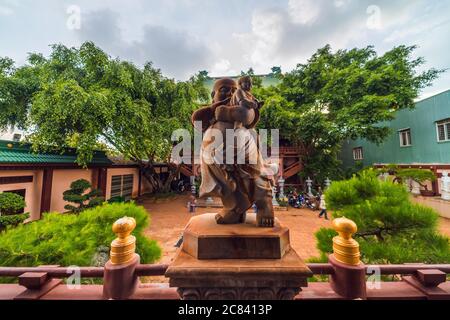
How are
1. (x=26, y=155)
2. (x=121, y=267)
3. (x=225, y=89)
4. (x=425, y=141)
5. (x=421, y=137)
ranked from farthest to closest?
(x=421, y=137) → (x=425, y=141) → (x=26, y=155) → (x=225, y=89) → (x=121, y=267)

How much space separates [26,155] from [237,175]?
7.90 meters

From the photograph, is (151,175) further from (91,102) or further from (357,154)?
(357,154)

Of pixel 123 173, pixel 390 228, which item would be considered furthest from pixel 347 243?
pixel 123 173

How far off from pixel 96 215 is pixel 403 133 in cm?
1394

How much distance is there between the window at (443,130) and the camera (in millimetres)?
7906

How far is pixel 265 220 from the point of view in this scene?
1474 mm

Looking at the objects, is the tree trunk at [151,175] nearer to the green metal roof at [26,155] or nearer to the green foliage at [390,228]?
the green metal roof at [26,155]

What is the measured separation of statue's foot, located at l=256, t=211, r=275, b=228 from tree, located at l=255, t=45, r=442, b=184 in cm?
988

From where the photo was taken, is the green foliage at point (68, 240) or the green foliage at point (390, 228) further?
the green foliage at point (68, 240)

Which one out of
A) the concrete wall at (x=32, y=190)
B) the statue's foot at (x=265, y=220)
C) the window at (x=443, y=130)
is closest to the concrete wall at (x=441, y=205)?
the window at (x=443, y=130)

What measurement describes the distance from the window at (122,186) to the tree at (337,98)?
8998 mm

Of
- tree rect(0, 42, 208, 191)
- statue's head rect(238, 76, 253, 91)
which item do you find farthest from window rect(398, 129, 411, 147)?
statue's head rect(238, 76, 253, 91)

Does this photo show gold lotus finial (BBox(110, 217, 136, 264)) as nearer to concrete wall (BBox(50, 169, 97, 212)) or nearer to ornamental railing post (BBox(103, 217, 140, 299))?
ornamental railing post (BBox(103, 217, 140, 299))

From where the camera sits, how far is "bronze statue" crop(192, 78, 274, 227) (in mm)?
1467
